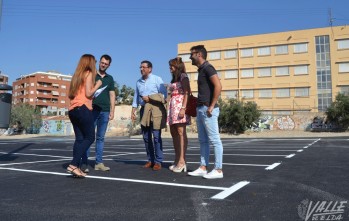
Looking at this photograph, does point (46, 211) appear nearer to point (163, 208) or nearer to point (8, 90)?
point (163, 208)

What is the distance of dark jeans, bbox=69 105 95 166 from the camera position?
184 inches

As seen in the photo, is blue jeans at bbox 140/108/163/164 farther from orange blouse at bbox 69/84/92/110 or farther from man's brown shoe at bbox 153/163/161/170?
orange blouse at bbox 69/84/92/110

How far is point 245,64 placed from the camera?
56562mm

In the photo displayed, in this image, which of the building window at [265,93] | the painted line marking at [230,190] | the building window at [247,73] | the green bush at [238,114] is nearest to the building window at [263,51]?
the building window at [247,73]

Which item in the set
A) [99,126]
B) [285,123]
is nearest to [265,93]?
[285,123]

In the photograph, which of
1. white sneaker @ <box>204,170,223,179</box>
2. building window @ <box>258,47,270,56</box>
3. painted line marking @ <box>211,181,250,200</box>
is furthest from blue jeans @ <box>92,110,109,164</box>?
building window @ <box>258,47,270,56</box>

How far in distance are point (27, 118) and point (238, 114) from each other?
33364 mm

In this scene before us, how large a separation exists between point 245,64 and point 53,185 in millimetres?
55098

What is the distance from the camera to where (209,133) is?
4.74 m

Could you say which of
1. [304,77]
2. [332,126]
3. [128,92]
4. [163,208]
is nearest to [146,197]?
[163,208]

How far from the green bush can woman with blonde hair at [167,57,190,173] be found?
2970cm

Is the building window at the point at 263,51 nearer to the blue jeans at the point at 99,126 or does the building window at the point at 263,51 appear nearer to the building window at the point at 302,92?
the building window at the point at 302,92

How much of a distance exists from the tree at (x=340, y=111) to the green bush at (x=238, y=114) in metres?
7.91

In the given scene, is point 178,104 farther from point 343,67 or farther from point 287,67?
point 287,67
